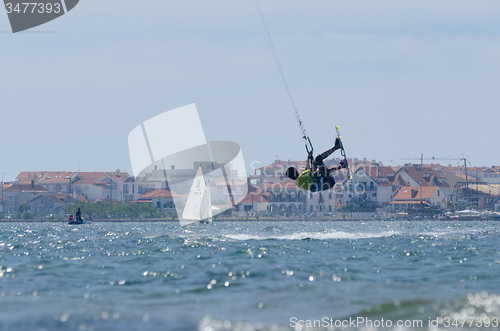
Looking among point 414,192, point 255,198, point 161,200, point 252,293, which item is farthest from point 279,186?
point 252,293

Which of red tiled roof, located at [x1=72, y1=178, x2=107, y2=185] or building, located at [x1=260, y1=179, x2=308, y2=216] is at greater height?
red tiled roof, located at [x1=72, y1=178, x2=107, y2=185]

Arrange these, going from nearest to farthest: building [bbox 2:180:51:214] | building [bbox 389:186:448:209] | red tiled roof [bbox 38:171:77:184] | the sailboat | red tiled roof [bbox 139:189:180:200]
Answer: the sailboat
building [bbox 389:186:448:209]
red tiled roof [bbox 139:189:180:200]
building [bbox 2:180:51:214]
red tiled roof [bbox 38:171:77:184]

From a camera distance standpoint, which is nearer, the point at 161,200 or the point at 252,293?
the point at 252,293

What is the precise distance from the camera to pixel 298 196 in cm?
12288

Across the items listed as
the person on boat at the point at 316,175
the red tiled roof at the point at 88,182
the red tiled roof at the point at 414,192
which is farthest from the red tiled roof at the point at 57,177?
the person on boat at the point at 316,175

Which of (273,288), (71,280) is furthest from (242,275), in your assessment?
(71,280)

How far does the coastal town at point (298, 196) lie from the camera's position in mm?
114625

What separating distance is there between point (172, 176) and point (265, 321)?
434 feet

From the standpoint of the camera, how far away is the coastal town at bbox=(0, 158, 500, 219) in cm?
11462

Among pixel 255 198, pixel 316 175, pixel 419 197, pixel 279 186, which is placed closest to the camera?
pixel 316 175

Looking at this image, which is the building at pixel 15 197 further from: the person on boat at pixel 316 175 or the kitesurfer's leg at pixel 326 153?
the kitesurfer's leg at pixel 326 153

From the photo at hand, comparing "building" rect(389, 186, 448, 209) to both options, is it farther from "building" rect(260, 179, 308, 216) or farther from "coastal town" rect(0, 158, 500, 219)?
"building" rect(260, 179, 308, 216)

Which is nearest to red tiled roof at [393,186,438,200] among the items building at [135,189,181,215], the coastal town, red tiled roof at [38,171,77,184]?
the coastal town

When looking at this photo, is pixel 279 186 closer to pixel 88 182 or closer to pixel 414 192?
pixel 414 192
